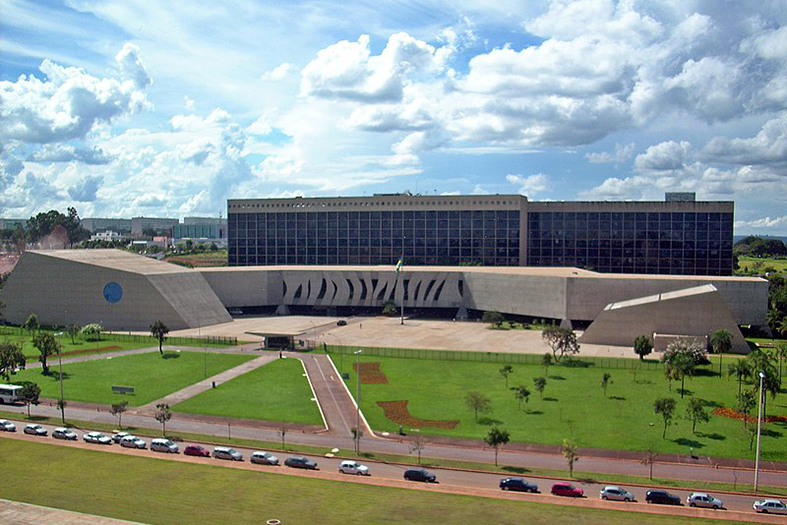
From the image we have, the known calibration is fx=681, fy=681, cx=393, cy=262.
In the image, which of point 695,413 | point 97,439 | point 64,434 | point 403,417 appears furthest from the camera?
point 403,417

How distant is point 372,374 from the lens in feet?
253

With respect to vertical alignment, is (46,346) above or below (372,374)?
above

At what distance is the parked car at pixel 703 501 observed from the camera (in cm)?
4088

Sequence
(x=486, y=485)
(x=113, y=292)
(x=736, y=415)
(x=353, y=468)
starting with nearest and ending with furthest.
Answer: (x=486, y=485)
(x=353, y=468)
(x=736, y=415)
(x=113, y=292)

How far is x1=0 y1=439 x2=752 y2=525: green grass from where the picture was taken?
126 ft

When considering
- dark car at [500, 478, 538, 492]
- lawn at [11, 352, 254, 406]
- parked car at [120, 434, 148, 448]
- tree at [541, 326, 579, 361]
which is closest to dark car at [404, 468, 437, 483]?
dark car at [500, 478, 538, 492]

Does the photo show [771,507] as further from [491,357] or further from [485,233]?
[485,233]

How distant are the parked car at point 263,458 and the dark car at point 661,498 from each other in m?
25.0

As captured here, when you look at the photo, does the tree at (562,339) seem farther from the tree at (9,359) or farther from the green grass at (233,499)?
the tree at (9,359)

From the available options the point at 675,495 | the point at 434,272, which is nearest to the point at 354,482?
the point at 675,495

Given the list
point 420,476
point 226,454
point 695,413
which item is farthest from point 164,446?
point 695,413

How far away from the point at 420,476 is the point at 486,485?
4374 millimetres

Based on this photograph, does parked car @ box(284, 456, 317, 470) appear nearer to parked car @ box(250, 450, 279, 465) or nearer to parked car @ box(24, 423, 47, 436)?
parked car @ box(250, 450, 279, 465)

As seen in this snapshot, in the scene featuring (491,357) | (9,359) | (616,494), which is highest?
(9,359)
